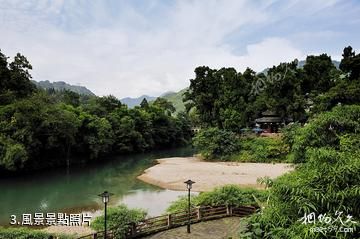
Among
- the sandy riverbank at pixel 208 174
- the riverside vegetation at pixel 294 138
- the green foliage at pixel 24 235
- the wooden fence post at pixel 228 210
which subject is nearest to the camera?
the riverside vegetation at pixel 294 138

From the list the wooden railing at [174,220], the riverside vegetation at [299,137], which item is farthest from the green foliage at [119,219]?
the riverside vegetation at [299,137]

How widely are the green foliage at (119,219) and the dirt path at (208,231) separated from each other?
41.2 inches

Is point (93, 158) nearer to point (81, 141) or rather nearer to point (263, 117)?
point (81, 141)

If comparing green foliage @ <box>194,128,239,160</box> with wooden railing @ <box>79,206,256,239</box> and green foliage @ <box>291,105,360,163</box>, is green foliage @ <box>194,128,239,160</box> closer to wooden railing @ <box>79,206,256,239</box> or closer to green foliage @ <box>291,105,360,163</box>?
wooden railing @ <box>79,206,256,239</box>

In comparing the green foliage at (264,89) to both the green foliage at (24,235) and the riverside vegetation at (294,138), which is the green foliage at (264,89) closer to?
the riverside vegetation at (294,138)

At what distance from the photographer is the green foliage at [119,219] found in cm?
1283

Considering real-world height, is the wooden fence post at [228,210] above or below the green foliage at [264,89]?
below

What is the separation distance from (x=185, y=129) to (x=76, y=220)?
61.6 m

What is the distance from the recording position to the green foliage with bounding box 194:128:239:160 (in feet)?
151

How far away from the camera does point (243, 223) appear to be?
6.84 metres

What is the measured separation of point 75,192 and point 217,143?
22.1 meters

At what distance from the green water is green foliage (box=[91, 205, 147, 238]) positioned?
7.26m

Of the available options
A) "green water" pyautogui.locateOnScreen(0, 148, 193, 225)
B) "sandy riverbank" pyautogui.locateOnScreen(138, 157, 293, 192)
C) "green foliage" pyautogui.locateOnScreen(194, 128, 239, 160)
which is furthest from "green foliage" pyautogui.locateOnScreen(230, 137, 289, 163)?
"green water" pyautogui.locateOnScreen(0, 148, 193, 225)

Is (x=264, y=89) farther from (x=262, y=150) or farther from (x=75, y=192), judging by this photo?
(x=75, y=192)
